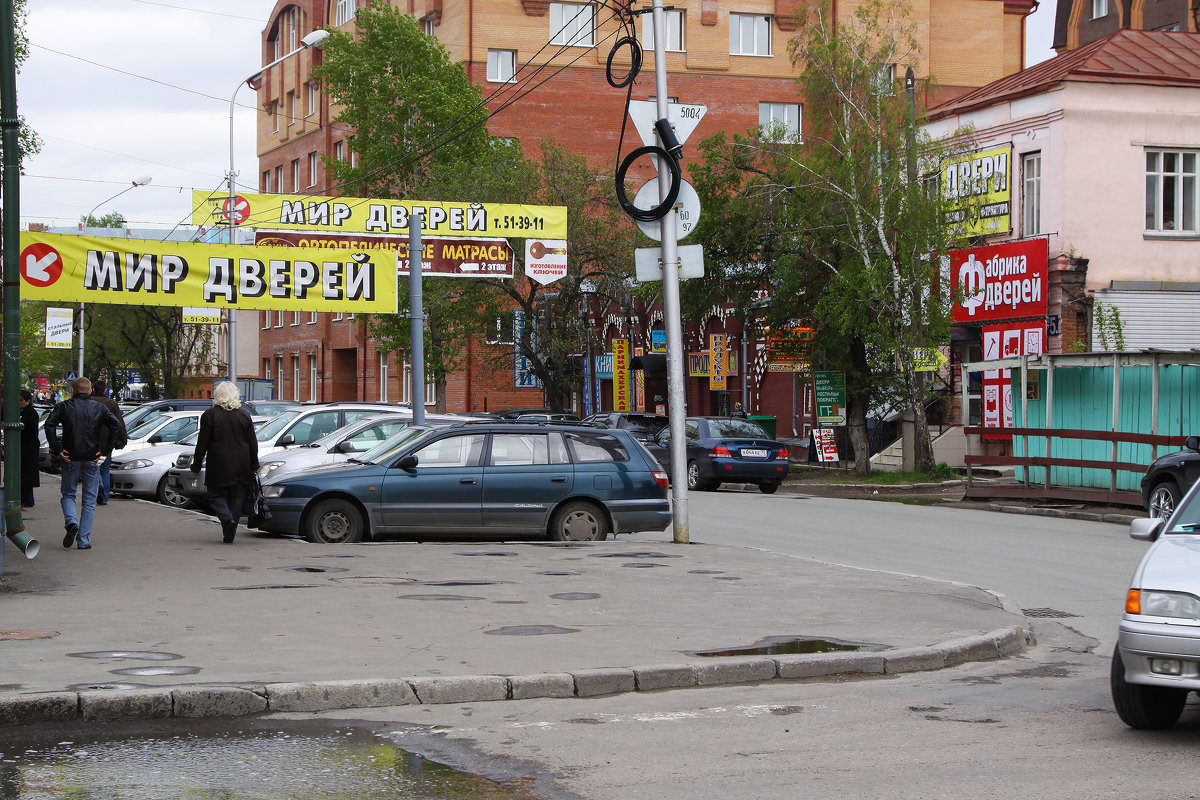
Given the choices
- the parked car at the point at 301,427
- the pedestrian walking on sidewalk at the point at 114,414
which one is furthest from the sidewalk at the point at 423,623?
the parked car at the point at 301,427

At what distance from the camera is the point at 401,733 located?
22.3 feet

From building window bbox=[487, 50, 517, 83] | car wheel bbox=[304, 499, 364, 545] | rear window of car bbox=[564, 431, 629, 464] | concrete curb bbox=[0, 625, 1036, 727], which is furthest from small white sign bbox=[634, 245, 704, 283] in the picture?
building window bbox=[487, 50, 517, 83]

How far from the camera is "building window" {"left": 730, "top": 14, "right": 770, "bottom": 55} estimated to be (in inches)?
2265

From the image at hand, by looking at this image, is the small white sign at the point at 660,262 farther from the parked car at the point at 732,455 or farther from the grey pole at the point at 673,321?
the parked car at the point at 732,455

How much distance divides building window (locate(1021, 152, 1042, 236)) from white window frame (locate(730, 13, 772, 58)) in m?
27.8

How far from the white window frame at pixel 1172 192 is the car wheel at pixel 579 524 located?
66.6ft

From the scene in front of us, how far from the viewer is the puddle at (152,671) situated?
7.56m

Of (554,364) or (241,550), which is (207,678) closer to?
(241,550)

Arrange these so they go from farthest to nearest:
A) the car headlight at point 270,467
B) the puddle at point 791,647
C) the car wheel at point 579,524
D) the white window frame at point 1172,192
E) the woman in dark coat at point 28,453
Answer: the white window frame at point 1172,192 < the woman in dark coat at point 28,453 < the car headlight at point 270,467 < the car wheel at point 579,524 < the puddle at point 791,647

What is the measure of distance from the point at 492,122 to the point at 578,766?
50.8 metres

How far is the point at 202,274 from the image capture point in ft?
67.8

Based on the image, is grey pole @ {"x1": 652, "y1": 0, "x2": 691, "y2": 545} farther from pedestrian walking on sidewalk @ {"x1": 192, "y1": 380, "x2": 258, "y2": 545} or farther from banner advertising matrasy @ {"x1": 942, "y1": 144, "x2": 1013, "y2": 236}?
banner advertising matrasy @ {"x1": 942, "y1": 144, "x2": 1013, "y2": 236}

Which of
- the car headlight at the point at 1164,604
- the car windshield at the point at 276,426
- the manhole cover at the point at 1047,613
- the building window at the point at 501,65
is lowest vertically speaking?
the manhole cover at the point at 1047,613

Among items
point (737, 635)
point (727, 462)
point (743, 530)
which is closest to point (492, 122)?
point (727, 462)
